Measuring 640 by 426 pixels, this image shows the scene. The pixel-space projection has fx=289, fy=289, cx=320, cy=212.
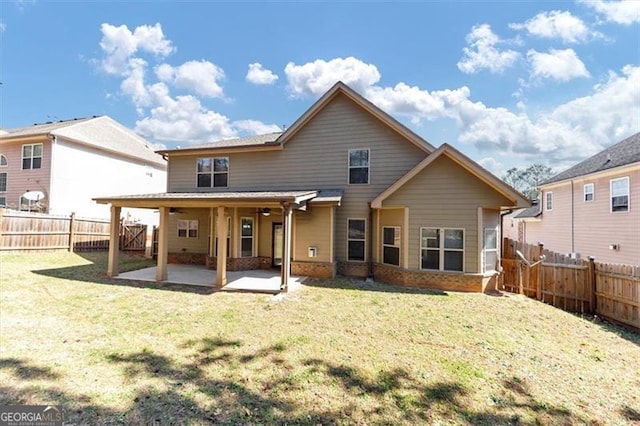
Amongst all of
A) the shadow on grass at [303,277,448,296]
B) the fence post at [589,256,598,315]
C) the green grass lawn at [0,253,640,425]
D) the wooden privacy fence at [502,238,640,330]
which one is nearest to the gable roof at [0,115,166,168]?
the green grass lawn at [0,253,640,425]

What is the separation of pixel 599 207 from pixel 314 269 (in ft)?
48.2

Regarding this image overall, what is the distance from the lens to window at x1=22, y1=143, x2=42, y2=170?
702 inches

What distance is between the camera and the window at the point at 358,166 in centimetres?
1241

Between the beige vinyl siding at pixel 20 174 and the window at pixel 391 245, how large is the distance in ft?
64.2

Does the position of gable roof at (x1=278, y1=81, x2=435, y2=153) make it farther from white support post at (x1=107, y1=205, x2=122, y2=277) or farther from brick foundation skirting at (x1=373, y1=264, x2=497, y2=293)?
white support post at (x1=107, y1=205, x2=122, y2=277)

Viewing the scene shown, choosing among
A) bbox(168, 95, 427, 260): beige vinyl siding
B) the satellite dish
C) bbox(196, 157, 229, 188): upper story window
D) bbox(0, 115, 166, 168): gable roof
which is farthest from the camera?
bbox(0, 115, 166, 168): gable roof

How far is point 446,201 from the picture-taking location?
33.3 feet

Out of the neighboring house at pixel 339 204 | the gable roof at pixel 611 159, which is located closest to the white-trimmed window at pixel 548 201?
the gable roof at pixel 611 159

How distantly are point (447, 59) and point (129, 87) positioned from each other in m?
21.2

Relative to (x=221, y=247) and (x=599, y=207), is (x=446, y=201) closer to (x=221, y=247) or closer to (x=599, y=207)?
(x=221, y=247)

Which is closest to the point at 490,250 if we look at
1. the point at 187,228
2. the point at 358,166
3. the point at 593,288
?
the point at 593,288

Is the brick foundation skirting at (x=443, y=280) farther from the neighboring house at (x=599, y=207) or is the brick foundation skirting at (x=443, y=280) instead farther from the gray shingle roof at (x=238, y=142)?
the gray shingle roof at (x=238, y=142)

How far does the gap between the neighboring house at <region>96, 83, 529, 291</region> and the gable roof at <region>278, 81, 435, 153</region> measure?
4 centimetres

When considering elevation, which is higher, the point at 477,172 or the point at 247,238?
the point at 477,172
